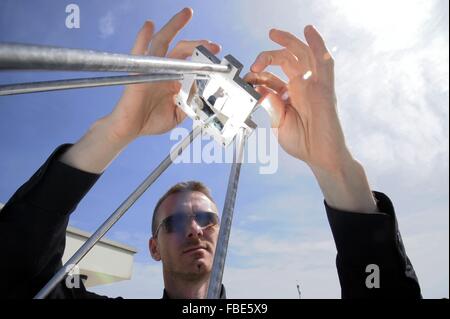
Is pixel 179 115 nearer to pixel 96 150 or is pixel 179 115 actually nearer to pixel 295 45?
pixel 96 150

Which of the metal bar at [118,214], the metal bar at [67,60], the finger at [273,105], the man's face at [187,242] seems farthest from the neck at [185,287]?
the metal bar at [67,60]

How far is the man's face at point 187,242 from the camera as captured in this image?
2168 mm

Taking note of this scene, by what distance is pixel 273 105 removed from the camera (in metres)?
1.68

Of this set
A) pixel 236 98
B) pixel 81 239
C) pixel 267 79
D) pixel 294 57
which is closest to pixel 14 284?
pixel 236 98

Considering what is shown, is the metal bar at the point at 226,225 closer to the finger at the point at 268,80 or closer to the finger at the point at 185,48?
the finger at the point at 268,80

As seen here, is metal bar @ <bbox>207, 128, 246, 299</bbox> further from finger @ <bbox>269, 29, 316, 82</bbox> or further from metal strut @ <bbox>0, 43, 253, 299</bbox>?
finger @ <bbox>269, 29, 316, 82</bbox>

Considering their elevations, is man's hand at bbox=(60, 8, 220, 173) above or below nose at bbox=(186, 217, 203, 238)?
above

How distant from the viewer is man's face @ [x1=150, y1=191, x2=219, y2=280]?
2168 millimetres

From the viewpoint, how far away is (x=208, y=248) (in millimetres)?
2285

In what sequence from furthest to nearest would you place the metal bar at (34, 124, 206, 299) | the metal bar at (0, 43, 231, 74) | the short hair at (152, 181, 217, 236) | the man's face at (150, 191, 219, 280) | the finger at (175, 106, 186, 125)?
the short hair at (152, 181, 217, 236)
the man's face at (150, 191, 219, 280)
the finger at (175, 106, 186, 125)
the metal bar at (34, 124, 206, 299)
the metal bar at (0, 43, 231, 74)

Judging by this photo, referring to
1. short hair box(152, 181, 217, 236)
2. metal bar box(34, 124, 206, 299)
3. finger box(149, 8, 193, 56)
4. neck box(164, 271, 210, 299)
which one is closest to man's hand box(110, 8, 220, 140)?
finger box(149, 8, 193, 56)

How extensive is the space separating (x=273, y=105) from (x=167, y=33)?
25.5 inches

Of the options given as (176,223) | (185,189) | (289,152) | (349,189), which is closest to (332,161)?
(349,189)

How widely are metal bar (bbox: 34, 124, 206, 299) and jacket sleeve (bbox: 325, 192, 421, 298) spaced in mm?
870
